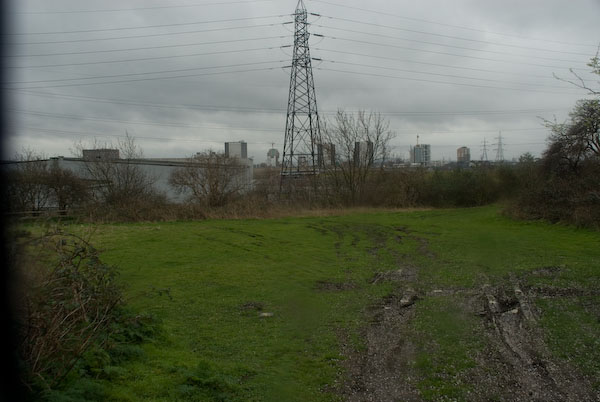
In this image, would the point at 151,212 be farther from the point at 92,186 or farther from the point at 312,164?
the point at 312,164

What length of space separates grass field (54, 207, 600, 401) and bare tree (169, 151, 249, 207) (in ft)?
40.1

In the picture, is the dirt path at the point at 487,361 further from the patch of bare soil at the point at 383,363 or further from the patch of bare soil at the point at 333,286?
the patch of bare soil at the point at 333,286

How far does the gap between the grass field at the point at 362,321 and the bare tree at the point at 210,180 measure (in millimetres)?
12218

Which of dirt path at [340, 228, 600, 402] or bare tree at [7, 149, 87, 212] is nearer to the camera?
dirt path at [340, 228, 600, 402]

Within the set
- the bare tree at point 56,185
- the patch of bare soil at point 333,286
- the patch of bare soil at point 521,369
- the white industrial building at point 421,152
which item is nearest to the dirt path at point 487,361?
the patch of bare soil at point 521,369

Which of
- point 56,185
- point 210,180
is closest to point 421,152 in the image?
point 210,180

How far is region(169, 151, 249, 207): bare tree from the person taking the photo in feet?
86.8

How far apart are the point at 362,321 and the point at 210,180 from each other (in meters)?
21.0

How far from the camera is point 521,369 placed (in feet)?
15.7

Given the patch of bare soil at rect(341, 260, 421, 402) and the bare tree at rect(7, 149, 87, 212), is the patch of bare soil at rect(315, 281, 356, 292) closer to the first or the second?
the patch of bare soil at rect(341, 260, 421, 402)

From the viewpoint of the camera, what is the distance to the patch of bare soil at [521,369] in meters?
4.21

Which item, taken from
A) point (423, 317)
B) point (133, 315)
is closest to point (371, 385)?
point (423, 317)

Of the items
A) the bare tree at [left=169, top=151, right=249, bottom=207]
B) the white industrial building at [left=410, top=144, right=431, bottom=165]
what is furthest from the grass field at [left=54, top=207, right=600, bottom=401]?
the white industrial building at [left=410, top=144, right=431, bottom=165]

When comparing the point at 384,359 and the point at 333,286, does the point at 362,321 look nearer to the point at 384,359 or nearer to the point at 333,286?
the point at 384,359
